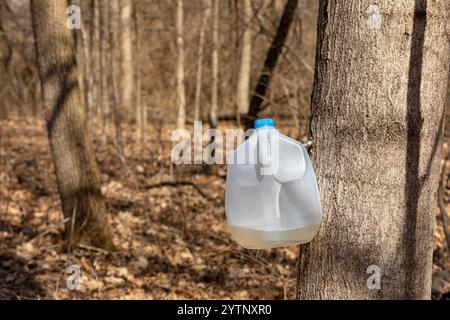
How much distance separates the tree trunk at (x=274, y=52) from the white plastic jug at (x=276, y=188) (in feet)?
12.7

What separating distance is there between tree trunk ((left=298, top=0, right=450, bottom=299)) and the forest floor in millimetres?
2025

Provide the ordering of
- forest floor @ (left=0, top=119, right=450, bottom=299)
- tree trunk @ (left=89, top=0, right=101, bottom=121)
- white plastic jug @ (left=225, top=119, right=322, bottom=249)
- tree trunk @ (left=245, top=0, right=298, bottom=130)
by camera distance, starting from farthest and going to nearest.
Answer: tree trunk @ (left=89, top=0, right=101, bottom=121)
tree trunk @ (left=245, top=0, right=298, bottom=130)
forest floor @ (left=0, top=119, right=450, bottom=299)
white plastic jug @ (left=225, top=119, right=322, bottom=249)

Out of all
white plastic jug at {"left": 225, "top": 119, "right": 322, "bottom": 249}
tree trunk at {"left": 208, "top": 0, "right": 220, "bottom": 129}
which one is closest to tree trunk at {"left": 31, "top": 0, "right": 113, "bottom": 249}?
white plastic jug at {"left": 225, "top": 119, "right": 322, "bottom": 249}

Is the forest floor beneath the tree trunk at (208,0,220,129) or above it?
beneath

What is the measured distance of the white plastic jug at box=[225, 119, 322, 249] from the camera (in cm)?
192

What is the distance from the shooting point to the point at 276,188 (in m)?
1.92

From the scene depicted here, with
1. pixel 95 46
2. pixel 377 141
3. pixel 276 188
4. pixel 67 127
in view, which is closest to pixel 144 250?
pixel 67 127

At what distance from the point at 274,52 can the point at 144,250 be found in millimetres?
2785

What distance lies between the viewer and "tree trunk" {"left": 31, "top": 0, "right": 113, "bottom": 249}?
479cm

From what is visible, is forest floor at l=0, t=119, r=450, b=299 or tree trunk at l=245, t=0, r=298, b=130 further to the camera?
tree trunk at l=245, t=0, r=298, b=130

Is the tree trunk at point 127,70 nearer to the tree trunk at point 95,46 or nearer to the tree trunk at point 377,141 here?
the tree trunk at point 95,46

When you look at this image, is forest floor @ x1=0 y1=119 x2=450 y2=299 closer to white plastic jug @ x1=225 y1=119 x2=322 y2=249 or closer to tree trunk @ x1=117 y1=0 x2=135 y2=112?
white plastic jug @ x1=225 y1=119 x2=322 y2=249

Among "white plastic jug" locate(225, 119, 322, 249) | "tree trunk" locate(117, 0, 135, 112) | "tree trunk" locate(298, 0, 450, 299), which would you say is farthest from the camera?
"tree trunk" locate(117, 0, 135, 112)

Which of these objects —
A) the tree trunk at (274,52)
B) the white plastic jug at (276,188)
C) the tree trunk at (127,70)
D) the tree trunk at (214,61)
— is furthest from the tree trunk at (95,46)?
the white plastic jug at (276,188)
